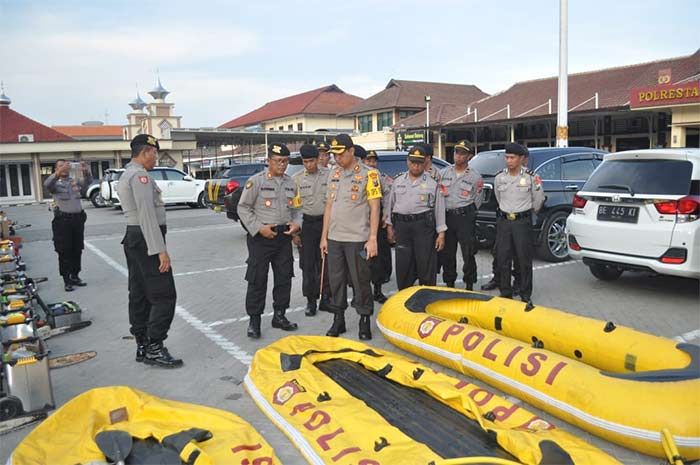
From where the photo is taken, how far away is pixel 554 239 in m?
8.62

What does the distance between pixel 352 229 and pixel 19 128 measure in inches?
1469

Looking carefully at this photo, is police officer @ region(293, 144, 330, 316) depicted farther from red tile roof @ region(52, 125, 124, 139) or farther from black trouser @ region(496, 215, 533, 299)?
red tile roof @ region(52, 125, 124, 139)

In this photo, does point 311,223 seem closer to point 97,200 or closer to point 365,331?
point 365,331

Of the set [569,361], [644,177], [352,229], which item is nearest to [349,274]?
[352,229]

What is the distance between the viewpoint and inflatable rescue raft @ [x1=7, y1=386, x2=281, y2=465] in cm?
317

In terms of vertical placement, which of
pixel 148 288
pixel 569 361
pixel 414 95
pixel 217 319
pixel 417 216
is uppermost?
pixel 414 95

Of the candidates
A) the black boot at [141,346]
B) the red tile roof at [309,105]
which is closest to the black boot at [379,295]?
the black boot at [141,346]

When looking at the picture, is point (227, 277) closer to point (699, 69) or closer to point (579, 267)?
point (579, 267)

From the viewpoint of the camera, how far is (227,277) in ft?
28.1

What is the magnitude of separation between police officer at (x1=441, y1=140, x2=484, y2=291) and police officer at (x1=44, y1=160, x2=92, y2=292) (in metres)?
4.93

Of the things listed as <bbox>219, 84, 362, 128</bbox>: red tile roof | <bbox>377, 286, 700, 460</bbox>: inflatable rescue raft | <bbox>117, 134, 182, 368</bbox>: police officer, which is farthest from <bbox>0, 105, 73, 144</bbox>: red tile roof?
<bbox>377, 286, 700, 460</bbox>: inflatable rescue raft

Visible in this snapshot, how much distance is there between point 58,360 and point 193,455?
2737 millimetres

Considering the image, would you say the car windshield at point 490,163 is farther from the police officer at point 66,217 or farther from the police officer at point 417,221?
the police officer at point 66,217

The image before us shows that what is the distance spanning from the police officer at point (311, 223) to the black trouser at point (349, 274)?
803 mm
